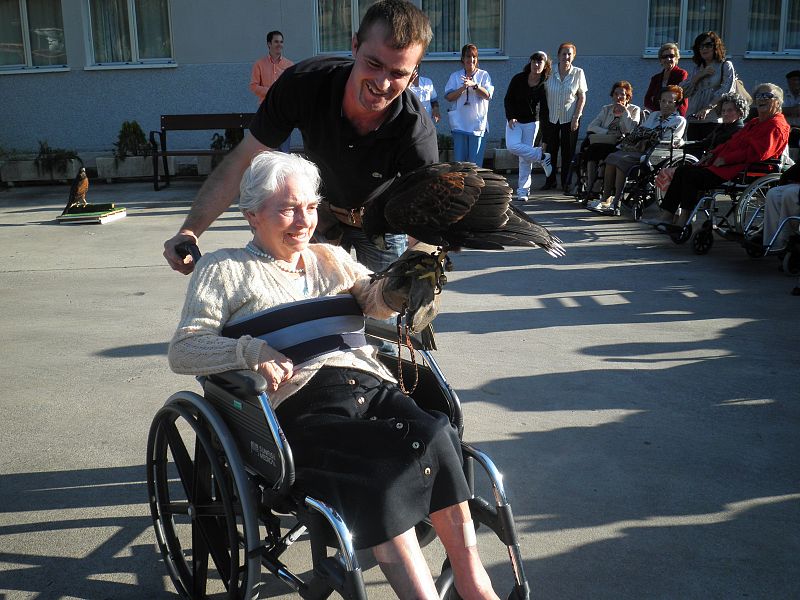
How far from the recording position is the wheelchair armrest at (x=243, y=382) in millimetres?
1965

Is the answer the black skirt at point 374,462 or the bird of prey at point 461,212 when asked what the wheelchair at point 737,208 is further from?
the black skirt at point 374,462

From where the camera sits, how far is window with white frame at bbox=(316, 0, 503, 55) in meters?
12.6

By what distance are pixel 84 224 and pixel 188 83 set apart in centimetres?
499

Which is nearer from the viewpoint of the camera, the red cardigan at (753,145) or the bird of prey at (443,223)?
the bird of prey at (443,223)

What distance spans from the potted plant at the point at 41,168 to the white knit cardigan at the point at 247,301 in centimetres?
1069

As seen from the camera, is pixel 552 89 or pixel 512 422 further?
pixel 552 89

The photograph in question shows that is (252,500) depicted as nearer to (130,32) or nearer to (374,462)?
(374,462)

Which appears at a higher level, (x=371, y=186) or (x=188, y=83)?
(x=188, y=83)

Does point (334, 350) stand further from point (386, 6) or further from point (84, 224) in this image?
point (84, 224)

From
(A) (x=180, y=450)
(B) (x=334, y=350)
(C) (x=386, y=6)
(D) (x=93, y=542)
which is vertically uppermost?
(C) (x=386, y=6)

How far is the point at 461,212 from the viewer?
217cm

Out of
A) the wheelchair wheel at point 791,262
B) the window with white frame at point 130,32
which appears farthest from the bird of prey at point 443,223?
the window with white frame at point 130,32

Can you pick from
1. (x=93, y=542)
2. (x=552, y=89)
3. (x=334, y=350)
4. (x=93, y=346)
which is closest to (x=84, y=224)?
(x=93, y=346)

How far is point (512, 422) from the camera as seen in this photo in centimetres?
349
